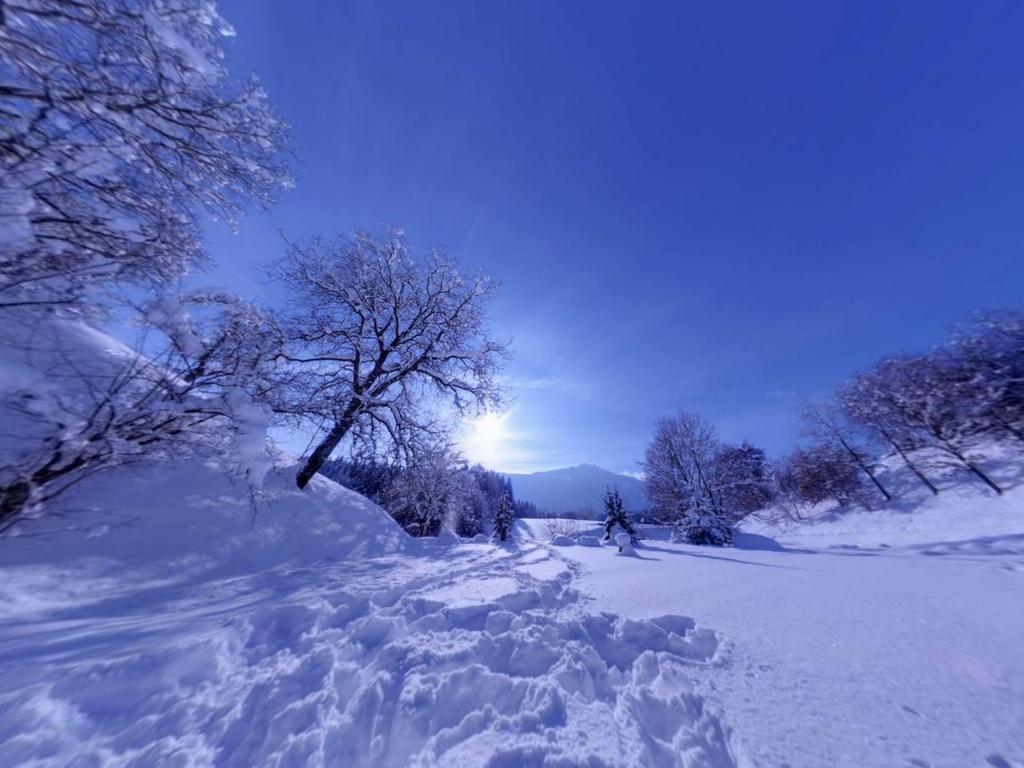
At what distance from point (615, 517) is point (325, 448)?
52.0 ft

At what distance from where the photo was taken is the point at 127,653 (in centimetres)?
205

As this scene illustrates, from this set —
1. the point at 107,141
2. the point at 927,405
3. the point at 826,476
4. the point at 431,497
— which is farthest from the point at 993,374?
the point at 431,497

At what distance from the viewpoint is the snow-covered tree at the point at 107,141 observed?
2.97 meters

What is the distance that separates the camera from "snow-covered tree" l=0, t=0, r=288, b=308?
9.75 ft

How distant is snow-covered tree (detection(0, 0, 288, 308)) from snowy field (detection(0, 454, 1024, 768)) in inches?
120

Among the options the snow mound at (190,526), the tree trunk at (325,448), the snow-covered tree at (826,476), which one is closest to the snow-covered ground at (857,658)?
the snow mound at (190,526)

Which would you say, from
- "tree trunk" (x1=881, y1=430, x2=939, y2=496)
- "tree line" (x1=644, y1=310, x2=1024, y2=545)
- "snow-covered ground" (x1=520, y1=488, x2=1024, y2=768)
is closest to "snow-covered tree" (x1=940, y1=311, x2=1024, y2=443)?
"tree line" (x1=644, y1=310, x2=1024, y2=545)

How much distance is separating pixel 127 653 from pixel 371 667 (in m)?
1.50

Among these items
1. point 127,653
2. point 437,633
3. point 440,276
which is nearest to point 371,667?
point 437,633

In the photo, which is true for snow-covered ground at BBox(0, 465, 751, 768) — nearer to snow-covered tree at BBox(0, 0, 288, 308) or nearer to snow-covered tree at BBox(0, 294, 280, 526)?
snow-covered tree at BBox(0, 294, 280, 526)

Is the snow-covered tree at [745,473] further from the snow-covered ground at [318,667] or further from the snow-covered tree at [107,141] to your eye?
the snow-covered tree at [107,141]

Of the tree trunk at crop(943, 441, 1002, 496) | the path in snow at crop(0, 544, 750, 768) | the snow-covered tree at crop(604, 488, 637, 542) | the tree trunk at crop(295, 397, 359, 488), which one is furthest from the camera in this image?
the snow-covered tree at crop(604, 488, 637, 542)

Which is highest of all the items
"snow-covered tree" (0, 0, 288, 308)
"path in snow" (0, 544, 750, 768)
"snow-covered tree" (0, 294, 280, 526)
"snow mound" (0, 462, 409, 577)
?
"snow-covered tree" (0, 0, 288, 308)

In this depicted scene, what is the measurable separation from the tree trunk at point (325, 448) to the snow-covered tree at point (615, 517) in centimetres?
1500
